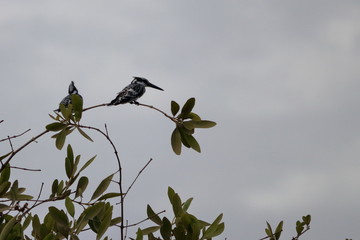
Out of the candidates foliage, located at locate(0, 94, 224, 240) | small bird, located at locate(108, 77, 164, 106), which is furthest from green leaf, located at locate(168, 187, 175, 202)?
small bird, located at locate(108, 77, 164, 106)

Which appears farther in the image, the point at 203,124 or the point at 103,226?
the point at 203,124

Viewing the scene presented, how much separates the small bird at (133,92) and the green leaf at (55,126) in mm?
3035

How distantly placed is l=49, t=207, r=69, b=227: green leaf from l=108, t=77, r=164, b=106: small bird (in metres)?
4.15

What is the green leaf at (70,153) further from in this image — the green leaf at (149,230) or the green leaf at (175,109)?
the green leaf at (175,109)

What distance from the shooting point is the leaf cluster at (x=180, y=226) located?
3.44 m

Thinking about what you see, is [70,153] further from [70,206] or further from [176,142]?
[176,142]

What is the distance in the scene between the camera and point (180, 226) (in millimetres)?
3441

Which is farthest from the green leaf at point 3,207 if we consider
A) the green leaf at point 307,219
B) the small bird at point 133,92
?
the small bird at point 133,92

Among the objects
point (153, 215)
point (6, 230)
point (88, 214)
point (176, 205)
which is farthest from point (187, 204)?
point (6, 230)

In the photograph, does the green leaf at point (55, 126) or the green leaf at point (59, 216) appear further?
the green leaf at point (55, 126)

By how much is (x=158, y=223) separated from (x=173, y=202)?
0.21m

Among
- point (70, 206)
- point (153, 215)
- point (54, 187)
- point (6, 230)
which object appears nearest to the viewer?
point (6, 230)

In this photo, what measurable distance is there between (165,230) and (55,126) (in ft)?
4.14

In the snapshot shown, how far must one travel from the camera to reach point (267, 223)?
5.30m
